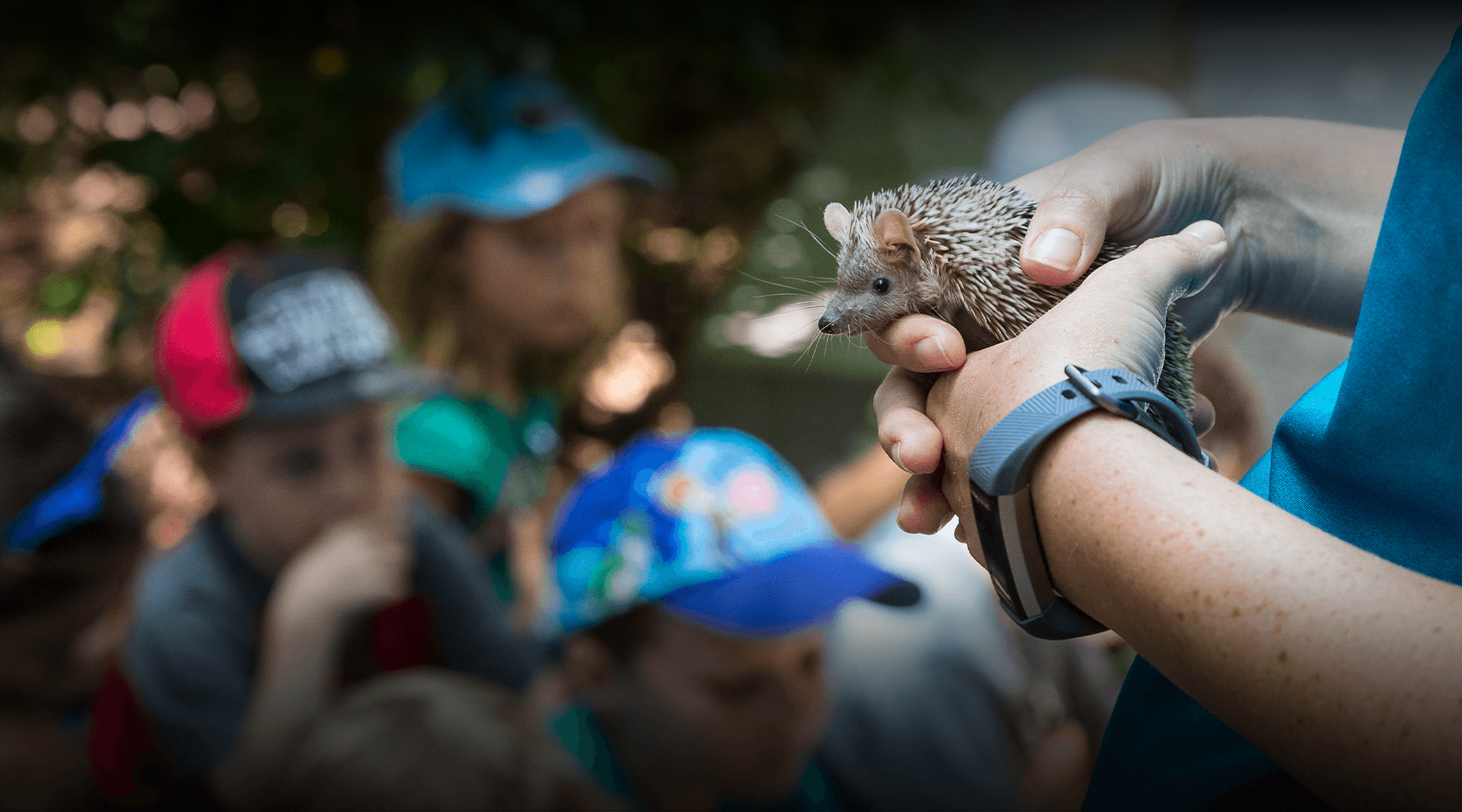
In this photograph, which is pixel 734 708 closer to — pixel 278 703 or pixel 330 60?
pixel 278 703

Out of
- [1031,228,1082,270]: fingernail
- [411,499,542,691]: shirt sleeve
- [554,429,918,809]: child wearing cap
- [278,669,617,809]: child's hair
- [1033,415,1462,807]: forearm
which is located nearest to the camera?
[1033,415,1462,807]: forearm

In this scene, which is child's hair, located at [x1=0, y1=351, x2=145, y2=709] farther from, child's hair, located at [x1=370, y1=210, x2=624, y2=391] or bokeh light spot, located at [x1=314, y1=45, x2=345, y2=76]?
bokeh light spot, located at [x1=314, y1=45, x2=345, y2=76]

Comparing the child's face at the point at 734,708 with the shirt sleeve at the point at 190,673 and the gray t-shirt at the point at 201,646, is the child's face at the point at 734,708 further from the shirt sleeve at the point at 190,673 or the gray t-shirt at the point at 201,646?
the shirt sleeve at the point at 190,673

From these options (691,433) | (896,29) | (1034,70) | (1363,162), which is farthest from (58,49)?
(1363,162)

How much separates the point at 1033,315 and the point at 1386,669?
415 millimetres

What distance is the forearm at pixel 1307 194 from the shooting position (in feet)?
2.74

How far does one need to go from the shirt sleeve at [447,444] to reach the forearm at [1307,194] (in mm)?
2006

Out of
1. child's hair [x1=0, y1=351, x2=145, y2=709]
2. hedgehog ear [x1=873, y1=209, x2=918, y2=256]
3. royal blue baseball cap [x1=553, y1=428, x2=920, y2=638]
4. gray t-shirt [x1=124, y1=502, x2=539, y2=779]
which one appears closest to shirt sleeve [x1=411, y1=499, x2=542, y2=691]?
gray t-shirt [x1=124, y1=502, x2=539, y2=779]

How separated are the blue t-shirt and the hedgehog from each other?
0.12 metres

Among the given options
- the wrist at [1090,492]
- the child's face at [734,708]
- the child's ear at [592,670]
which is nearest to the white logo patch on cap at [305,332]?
the child's ear at [592,670]

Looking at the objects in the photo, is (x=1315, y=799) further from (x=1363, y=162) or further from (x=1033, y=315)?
(x=1363, y=162)

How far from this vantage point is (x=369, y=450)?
7.09 ft

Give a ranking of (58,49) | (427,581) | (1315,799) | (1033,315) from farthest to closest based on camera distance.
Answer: (58,49), (427,581), (1033,315), (1315,799)

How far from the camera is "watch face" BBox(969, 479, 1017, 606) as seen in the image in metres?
0.67
